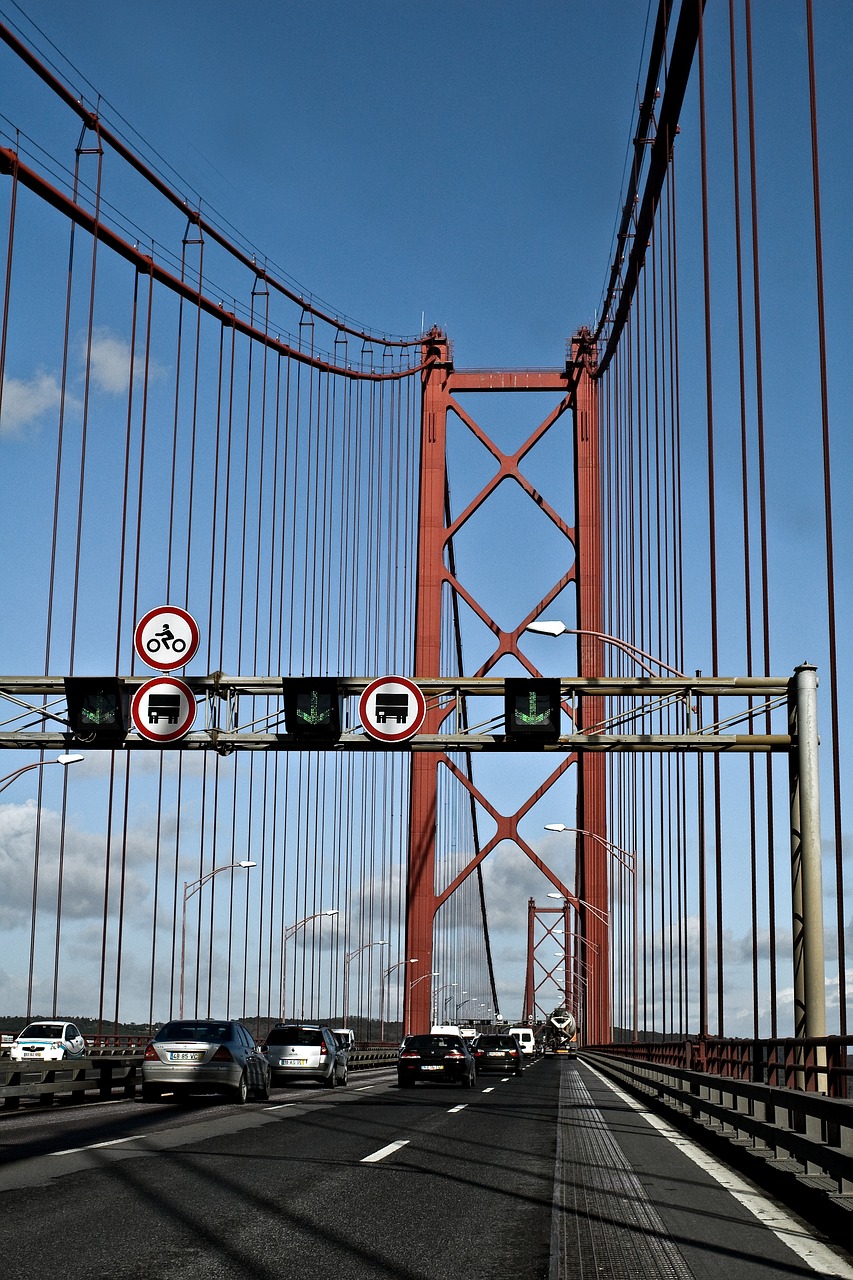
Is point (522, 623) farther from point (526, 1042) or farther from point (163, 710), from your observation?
point (163, 710)

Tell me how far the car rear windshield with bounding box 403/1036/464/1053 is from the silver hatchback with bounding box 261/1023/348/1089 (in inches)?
62.9

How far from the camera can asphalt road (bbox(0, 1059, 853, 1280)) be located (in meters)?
7.39

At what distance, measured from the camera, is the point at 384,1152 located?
44.4 feet

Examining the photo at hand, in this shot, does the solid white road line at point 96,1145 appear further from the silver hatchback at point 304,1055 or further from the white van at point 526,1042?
the white van at point 526,1042

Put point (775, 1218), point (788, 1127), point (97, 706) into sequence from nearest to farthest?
point (775, 1218), point (788, 1127), point (97, 706)

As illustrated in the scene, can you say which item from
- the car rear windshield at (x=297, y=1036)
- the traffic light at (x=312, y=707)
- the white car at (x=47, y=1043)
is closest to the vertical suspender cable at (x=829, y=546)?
the traffic light at (x=312, y=707)

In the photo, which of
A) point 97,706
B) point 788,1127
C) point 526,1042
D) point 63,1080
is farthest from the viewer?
point 526,1042

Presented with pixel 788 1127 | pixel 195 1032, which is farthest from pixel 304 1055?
pixel 788 1127

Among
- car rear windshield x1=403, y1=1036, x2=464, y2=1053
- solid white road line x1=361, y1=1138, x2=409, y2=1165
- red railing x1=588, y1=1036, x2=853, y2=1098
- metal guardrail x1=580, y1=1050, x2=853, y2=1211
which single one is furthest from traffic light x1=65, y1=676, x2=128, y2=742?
car rear windshield x1=403, y1=1036, x2=464, y2=1053

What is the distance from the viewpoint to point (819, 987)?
19703 millimetres

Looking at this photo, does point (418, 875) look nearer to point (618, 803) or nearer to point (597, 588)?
point (618, 803)

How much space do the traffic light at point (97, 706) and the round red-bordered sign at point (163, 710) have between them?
280 millimetres

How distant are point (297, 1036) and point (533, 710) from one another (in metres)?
11.5

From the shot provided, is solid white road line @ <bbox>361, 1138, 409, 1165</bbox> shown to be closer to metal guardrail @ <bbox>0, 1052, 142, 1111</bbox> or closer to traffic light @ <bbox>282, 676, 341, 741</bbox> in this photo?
metal guardrail @ <bbox>0, 1052, 142, 1111</bbox>
